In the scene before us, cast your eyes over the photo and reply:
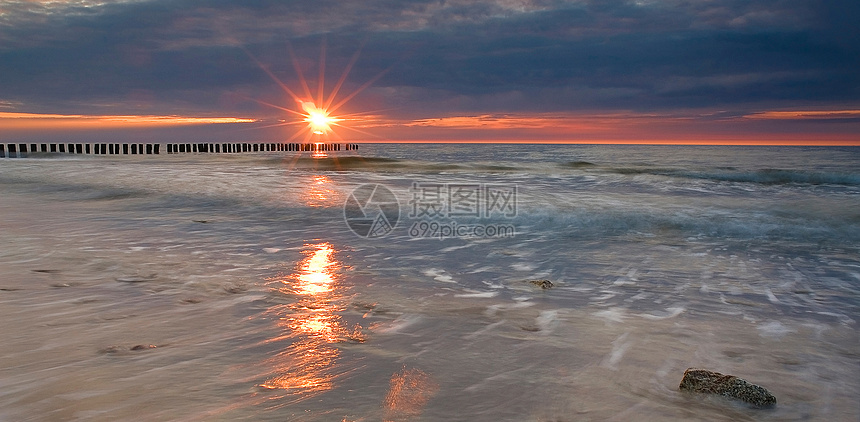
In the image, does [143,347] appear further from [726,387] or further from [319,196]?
[319,196]

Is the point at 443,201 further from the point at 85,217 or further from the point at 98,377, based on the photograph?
the point at 98,377

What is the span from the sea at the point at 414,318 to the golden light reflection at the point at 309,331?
0.02 m

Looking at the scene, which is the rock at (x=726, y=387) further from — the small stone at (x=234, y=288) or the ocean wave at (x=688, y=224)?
the ocean wave at (x=688, y=224)

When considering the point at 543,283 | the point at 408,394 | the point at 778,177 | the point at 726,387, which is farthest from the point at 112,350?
the point at 778,177

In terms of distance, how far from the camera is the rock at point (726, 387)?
2.89 m

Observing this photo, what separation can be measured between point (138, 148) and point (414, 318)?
59.6 m

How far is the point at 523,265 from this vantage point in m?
6.57

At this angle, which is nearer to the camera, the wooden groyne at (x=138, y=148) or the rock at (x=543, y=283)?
the rock at (x=543, y=283)

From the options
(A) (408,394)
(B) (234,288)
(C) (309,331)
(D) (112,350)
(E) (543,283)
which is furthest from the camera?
(E) (543,283)

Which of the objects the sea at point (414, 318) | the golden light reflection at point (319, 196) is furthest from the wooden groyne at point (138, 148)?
the sea at point (414, 318)

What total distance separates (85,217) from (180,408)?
833cm

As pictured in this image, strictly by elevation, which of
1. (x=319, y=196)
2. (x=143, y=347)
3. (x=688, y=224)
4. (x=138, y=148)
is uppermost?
(x=138, y=148)

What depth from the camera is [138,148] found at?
2206 inches

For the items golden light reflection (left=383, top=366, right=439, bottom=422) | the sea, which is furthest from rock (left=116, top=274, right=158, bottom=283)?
golden light reflection (left=383, top=366, right=439, bottom=422)
